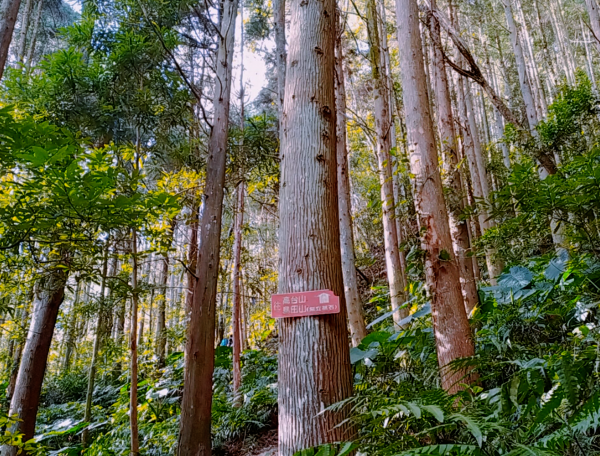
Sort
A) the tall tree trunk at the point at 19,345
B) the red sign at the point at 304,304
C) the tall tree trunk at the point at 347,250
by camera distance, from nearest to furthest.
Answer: the red sign at the point at 304,304, the tall tree trunk at the point at 347,250, the tall tree trunk at the point at 19,345

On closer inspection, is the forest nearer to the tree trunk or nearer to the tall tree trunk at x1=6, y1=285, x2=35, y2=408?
the tree trunk

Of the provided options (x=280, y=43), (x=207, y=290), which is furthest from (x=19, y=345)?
(x=280, y=43)

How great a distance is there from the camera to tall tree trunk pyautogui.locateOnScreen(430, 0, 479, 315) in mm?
3432

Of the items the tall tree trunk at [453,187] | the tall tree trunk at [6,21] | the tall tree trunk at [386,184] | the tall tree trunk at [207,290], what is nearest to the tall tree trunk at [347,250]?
the tall tree trunk at [386,184]

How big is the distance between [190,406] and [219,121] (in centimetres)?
360

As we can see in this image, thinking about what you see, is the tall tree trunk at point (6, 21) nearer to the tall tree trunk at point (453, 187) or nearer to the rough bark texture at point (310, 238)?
the rough bark texture at point (310, 238)

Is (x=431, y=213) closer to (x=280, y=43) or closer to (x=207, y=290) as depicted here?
(x=207, y=290)

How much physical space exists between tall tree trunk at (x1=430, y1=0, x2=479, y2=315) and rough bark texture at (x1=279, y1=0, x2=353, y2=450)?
2.02 metres

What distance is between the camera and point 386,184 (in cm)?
520

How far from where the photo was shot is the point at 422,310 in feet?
12.0

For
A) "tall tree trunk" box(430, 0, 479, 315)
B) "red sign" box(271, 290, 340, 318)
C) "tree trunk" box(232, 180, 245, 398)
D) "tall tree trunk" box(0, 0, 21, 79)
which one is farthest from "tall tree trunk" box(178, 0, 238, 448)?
"tall tree trunk" box(430, 0, 479, 315)

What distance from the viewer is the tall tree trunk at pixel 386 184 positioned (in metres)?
4.97

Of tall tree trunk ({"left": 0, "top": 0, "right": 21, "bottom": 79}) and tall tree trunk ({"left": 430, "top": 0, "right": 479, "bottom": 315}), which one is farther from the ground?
tall tree trunk ({"left": 0, "top": 0, "right": 21, "bottom": 79})

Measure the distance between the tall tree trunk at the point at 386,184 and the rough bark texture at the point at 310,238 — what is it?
254cm
